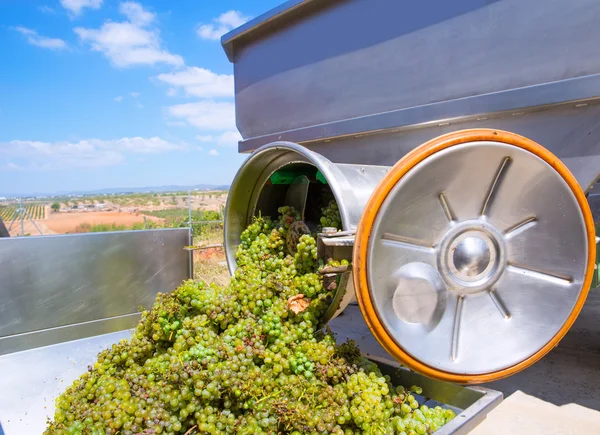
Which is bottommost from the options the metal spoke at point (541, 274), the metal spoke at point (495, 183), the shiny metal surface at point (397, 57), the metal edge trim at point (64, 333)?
the metal edge trim at point (64, 333)

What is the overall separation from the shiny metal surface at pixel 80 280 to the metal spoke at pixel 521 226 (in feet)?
6.60

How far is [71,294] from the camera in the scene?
2521mm

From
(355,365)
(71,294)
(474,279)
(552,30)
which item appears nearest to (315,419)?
(355,365)

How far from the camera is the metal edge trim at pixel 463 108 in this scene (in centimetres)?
186

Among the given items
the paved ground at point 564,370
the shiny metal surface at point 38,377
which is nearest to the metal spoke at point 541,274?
the paved ground at point 564,370

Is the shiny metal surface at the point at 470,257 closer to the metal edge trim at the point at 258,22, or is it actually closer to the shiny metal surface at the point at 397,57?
the shiny metal surface at the point at 397,57

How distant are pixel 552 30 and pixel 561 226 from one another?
0.88 m

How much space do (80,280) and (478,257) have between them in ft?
7.19

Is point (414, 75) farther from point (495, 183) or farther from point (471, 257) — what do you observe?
point (471, 257)

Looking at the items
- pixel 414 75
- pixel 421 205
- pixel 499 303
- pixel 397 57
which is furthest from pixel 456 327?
pixel 397 57

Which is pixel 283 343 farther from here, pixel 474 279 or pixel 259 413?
pixel 474 279

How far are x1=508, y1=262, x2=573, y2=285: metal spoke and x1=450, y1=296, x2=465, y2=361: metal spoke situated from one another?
253 millimetres

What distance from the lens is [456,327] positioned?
69.0 inches

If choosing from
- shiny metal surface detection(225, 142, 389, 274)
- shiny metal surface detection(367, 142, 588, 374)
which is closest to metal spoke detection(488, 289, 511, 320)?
shiny metal surface detection(367, 142, 588, 374)
